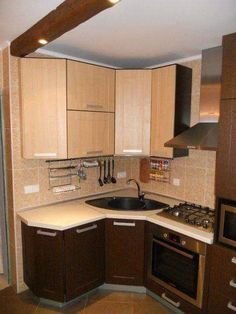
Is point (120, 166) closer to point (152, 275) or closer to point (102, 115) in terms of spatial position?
point (102, 115)

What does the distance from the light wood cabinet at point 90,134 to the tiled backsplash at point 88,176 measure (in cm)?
38

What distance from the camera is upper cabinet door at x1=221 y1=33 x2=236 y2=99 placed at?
1586 mm

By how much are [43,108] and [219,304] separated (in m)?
2.02

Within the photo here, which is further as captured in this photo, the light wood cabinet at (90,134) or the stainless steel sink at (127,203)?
the stainless steel sink at (127,203)

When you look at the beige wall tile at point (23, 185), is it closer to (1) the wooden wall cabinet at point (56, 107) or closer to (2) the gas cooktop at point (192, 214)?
(1) the wooden wall cabinet at point (56, 107)

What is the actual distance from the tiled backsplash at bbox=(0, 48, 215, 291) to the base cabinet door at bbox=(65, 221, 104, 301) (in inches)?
21.8

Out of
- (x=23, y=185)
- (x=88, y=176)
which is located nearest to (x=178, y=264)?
(x=88, y=176)

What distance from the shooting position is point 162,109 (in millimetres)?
2363

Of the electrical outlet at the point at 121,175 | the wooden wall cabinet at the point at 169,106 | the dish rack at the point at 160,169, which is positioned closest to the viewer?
the wooden wall cabinet at the point at 169,106

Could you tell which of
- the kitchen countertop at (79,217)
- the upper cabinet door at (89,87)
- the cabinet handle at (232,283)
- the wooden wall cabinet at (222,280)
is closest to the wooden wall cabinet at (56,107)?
the upper cabinet door at (89,87)

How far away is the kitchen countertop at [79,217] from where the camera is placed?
6.22 ft

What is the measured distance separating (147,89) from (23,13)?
1293mm

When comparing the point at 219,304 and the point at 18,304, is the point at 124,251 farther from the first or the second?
the point at 18,304

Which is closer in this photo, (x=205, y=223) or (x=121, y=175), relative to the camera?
(x=205, y=223)
